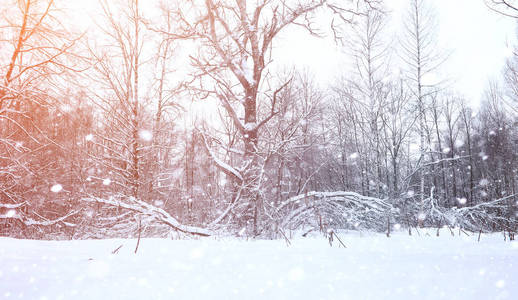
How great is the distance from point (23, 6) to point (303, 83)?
1881cm

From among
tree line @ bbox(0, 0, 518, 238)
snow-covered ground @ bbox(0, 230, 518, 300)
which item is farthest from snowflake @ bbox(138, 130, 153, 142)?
snow-covered ground @ bbox(0, 230, 518, 300)

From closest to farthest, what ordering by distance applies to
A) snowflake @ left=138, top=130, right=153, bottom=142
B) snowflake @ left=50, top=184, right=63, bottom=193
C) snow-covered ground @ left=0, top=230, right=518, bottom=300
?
snow-covered ground @ left=0, top=230, right=518, bottom=300 < snowflake @ left=50, top=184, right=63, bottom=193 < snowflake @ left=138, top=130, right=153, bottom=142

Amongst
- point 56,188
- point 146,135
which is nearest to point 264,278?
point 146,135

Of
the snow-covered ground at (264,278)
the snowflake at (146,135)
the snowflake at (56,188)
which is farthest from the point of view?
the snowflake at (146,135)

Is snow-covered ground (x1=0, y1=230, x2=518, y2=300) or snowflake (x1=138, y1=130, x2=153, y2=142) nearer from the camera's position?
snow-covered ground (x1=0, y1=230, x2=518, y2=300)

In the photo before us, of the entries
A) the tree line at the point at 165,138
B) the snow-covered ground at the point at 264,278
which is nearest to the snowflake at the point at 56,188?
the tree line at the point at 165,138

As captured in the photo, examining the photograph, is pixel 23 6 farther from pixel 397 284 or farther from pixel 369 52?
pixel 369 52

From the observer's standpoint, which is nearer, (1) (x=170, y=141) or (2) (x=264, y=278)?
(2) (x=264, y=278)

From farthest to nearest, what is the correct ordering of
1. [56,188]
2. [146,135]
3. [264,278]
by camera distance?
[146,135] < [56,188] < [264,278]

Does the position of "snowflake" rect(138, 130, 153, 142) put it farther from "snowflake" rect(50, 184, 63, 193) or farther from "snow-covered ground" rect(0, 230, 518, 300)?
"snow-covered ground" rect(0, 230, 518, 300)

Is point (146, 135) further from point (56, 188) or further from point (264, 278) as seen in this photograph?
point (264, 278)

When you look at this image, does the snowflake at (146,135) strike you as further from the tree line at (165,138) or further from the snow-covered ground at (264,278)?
the snow-covered ground at (264,278)

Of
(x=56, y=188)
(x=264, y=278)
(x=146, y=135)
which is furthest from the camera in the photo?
(x=146, y=135)

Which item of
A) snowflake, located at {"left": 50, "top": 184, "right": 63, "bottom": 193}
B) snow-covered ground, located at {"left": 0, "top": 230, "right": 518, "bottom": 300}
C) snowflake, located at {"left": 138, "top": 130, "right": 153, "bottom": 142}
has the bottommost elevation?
snow-covered ground, located at {"left": 0, "top": 230, "right": 518, "bottom": 300}
